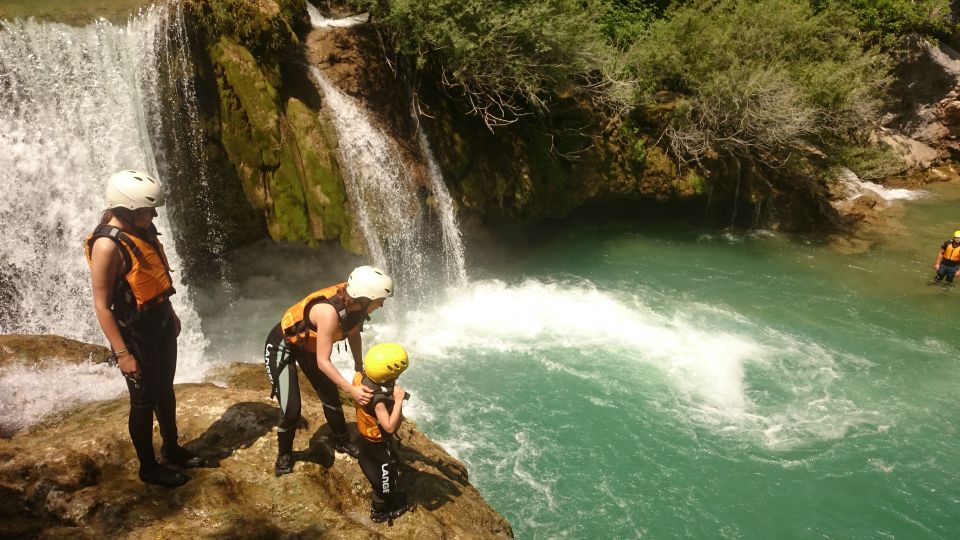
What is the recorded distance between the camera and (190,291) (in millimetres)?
8414

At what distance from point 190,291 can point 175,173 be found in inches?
66.1

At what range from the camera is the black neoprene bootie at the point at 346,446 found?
4152 millimetres

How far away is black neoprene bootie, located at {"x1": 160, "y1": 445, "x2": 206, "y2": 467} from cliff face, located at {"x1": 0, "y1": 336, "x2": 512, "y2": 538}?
59 mm

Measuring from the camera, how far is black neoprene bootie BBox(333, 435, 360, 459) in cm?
415

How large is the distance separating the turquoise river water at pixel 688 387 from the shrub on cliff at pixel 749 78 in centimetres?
277

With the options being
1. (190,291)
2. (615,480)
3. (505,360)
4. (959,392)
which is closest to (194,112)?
(190,291)

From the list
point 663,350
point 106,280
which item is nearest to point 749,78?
point 663,350

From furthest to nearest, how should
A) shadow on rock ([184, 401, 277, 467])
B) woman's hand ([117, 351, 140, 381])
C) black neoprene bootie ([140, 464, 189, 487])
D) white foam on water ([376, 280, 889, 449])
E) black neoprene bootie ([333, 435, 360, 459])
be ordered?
white foam on water ([376, 280, 889, 449])
black neoprene bootie ([333, 435, 360, 459])
shadow on rock ([184, 401, 277, 467])
black neoprene bootie ([140, 464, 189, 487])
woman's hand ([117, 351, 140, 381])

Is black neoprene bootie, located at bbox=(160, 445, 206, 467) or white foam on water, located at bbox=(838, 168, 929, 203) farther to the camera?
white foam on water, located at bbox=(838, 168, 929, 203)

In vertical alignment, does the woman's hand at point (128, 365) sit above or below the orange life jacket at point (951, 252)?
above

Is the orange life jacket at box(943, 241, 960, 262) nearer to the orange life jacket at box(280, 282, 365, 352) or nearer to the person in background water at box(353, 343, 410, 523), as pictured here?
the person in background water at box(353, 343, 410, 523)

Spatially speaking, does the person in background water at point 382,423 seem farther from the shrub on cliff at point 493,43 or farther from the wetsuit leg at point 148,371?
the shrub on cliff at point 493,43

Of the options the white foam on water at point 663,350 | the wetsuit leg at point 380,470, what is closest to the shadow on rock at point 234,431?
the wetsuit leg at point 380,470

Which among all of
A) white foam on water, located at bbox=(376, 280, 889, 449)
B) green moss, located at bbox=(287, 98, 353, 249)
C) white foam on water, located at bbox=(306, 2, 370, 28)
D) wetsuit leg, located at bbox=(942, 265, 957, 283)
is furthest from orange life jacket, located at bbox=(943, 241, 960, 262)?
white foam on water, located at bbox=(306, 2, 370, 28)
